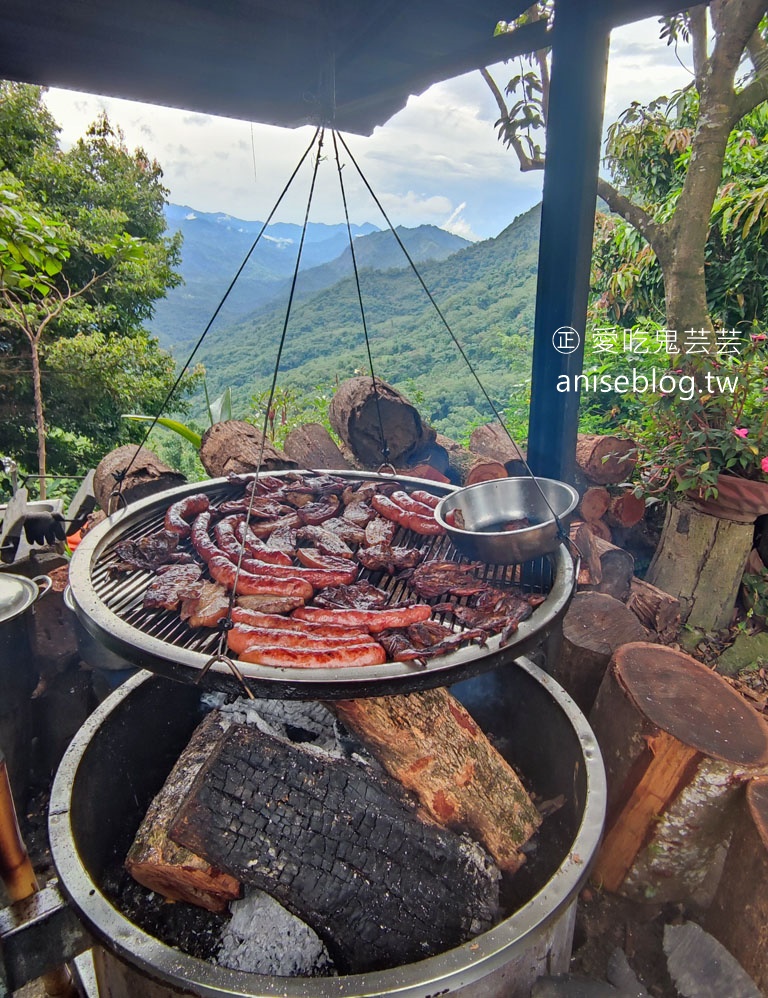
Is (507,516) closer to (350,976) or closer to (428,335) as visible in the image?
(350,976)

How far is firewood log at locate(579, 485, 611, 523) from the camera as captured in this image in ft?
16.5

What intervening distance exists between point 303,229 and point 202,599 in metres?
2.03

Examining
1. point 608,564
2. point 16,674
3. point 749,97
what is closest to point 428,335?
point 749,97

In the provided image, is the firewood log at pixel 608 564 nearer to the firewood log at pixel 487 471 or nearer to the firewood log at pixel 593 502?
the firewood log at pixel 593 502

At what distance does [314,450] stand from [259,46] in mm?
3445

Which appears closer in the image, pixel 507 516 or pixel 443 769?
pixel 443 769

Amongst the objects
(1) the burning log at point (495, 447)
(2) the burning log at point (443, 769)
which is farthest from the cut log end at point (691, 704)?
(1) the burning log at point (495, 447)

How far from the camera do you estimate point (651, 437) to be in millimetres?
4934

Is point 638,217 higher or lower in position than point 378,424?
higher

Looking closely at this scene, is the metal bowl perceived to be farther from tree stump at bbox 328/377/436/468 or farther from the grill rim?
tree stump at bbox 328/377/436/468

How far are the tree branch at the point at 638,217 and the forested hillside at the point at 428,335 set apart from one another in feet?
15.4

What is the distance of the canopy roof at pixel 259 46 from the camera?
10.5 ft

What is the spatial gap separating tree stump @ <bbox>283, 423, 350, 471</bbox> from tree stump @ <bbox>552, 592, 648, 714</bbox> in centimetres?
331

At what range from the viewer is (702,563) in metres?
4.53
